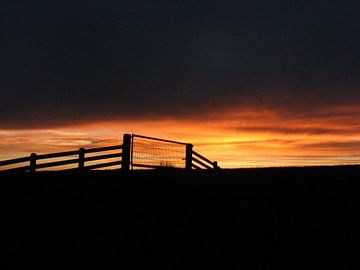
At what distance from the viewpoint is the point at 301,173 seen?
15.8 meters

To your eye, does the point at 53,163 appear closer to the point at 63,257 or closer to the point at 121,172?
the point at 121,172

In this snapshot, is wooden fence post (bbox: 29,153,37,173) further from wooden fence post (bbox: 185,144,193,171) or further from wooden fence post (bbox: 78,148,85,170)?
wooden fence post (bbox: 185,144,193,171)

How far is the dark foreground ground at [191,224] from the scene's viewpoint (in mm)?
8438

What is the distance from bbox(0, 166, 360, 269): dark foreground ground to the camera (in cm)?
844

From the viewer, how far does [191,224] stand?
33.3 feet

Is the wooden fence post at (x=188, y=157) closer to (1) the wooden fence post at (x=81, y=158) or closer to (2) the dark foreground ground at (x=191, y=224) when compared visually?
(1) the wooden fence post at (x=81, y=158)

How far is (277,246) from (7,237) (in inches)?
224

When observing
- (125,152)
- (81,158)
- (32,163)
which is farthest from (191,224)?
(32,163)

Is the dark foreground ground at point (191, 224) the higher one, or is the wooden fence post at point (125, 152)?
the wooden fence post at point (125, 152)

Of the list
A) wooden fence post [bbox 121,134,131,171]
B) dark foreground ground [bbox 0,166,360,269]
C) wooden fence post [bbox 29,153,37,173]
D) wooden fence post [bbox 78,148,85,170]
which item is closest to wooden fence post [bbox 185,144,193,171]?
wooden fence post [bbox 121,134,131,171]

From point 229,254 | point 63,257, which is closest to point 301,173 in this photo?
point 229,254

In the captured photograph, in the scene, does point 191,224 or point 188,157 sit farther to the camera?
point 188,157

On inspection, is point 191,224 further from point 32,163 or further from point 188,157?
point 188,157

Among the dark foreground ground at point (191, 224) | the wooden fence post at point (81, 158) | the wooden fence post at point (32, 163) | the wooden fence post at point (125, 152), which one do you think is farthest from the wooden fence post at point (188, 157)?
the wooden fence post at point (32, 163)
